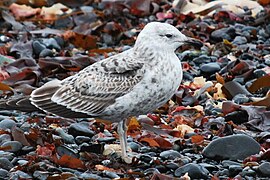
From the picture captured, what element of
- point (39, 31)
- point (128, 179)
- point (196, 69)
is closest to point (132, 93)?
point (128, 179)

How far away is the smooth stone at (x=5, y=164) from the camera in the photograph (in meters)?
6.38

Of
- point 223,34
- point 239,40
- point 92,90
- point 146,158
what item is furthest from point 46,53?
point 146,158

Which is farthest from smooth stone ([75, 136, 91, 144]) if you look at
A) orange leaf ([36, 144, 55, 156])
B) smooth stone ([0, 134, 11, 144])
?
smooth stone ([0, 134, 11, 144])

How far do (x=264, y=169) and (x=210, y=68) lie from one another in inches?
133

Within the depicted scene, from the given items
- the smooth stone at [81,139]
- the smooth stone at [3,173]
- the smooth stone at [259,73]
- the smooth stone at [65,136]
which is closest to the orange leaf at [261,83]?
the smooth stone at [259,73]

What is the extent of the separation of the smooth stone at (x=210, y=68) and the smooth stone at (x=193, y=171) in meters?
3.28

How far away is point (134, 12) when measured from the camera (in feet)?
40.4

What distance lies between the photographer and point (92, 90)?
696 cm

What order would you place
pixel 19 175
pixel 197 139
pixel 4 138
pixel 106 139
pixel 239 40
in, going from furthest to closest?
pixel 239 40 < pixel 106 139 < pixel 197 139 < pixel 4 138 < pixel 19 175

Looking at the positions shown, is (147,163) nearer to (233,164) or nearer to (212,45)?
(233,164)

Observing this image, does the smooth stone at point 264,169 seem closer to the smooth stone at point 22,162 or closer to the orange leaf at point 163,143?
the orange leaf at point 163,143

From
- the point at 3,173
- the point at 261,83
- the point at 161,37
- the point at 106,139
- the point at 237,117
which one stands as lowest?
the point at 261,83

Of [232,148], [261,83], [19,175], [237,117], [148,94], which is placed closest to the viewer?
[19,175]

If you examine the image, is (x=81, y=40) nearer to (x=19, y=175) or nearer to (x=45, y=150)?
(x=45, y=150)
